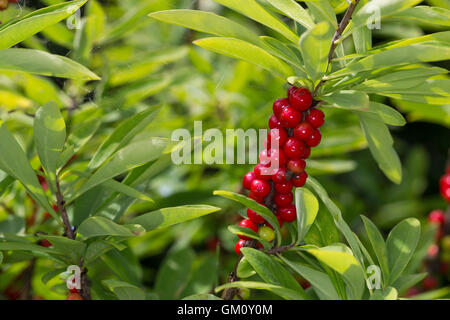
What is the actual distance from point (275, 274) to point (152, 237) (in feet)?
2.69

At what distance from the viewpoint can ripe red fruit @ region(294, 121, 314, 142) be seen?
0.73 metres

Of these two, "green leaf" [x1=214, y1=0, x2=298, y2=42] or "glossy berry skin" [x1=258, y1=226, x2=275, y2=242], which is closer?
"green leaf" [x1=214, y1=0, x2=298, y2=42]

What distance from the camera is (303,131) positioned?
2.38 ft

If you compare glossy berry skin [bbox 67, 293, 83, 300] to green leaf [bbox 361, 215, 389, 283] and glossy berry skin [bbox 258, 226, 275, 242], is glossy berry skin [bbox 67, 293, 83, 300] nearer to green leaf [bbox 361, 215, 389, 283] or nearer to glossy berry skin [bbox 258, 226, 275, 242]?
glossy berry skin [bbox 258, 226, 275, 242]

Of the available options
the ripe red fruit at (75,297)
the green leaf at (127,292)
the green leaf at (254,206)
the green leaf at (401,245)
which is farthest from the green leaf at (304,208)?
the ripe red fruit at (75,297)

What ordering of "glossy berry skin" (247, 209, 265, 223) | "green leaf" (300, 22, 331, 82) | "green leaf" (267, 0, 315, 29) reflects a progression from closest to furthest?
"green leaf" (300, 22, 331, 82), "green leaf" (267, 0, 315, 29), "glossy berry skin" (247, 209, 265, 223)

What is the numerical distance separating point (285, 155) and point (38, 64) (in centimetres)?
37

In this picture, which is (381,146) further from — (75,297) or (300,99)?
(75,297)

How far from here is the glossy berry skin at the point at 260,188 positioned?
0.75m

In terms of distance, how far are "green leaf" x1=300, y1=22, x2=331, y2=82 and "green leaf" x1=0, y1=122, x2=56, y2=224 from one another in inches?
17.1

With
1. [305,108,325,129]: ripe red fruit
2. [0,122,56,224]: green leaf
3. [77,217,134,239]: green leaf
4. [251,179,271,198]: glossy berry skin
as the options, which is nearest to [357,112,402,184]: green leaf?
[305,108,325,129]: ripe red fruit

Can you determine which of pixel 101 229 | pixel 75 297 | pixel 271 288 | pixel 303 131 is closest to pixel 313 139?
pixel 303 131
